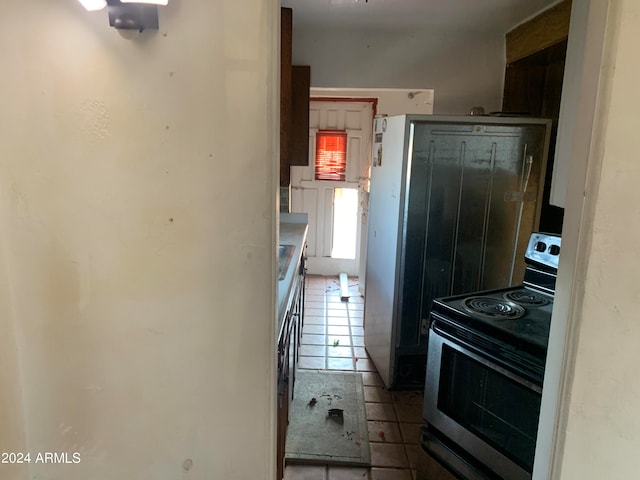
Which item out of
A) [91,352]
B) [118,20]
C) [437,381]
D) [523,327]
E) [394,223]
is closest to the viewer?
[118,20]

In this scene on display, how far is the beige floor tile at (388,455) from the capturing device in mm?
2188

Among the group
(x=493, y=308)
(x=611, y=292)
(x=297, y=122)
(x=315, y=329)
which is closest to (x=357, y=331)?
(x=315, y=329)

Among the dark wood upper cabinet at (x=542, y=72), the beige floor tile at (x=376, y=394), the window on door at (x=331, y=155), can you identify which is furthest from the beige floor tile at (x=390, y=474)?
the window on door at (x=331, y=155)

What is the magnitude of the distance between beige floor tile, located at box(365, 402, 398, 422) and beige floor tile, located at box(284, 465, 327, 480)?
53 cm

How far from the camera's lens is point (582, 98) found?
0.95 m

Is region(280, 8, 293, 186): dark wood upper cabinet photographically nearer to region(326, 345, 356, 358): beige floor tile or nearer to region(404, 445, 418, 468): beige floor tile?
region(326, 345, 356, 358): beige floor tile

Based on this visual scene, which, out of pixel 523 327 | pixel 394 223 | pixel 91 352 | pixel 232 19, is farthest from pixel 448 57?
pixel 91 352

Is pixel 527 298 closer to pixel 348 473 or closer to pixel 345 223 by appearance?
pixel 348 473

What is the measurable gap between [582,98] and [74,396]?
134cm

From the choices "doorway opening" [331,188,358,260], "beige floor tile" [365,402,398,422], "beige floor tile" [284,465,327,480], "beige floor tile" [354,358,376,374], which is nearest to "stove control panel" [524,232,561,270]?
"beige floor tile" [365,402,398,422]

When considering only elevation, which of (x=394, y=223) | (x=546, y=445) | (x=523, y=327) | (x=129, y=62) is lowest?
(x=546, y=445)

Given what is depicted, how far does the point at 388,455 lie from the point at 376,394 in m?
0.60

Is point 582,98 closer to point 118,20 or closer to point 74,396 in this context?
point 118,20

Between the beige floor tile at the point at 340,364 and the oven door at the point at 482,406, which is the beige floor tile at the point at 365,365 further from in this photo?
the oven door at the point at 482,406
